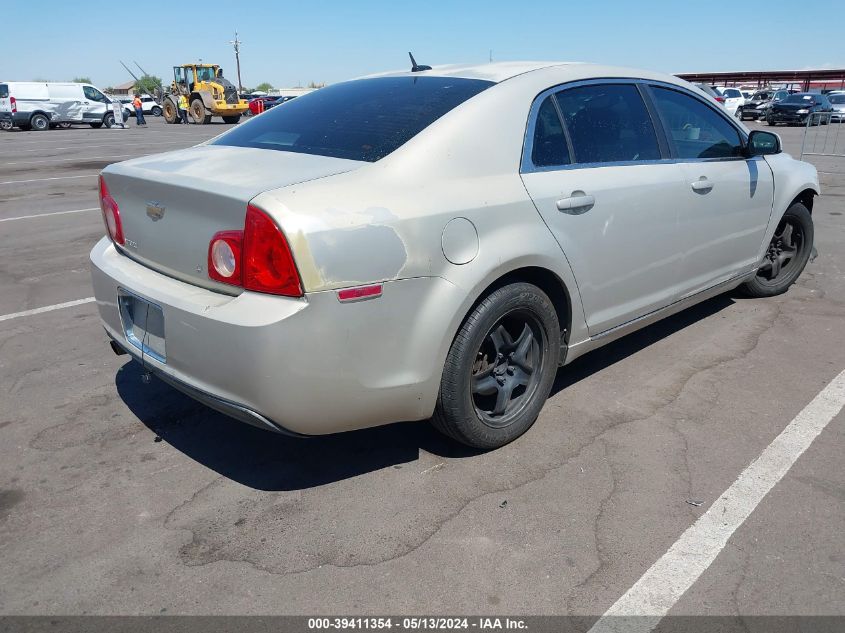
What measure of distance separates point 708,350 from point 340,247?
2.91 meters

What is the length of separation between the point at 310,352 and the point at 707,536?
1615 millimetres

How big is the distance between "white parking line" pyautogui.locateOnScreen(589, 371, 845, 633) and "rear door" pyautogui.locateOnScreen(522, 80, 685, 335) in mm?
963

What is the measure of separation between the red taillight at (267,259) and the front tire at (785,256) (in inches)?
163

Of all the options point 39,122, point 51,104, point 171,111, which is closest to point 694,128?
point 39,122

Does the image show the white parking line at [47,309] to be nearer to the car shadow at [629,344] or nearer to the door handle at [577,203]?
the car shadow at [629,344]

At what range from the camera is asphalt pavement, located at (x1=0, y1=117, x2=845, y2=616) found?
2.28 meters

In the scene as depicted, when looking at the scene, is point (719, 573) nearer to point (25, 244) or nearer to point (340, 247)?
point (340, 247)

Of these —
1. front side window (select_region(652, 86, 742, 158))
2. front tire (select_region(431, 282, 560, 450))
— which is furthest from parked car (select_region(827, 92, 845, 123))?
front tire (select_region(431, 282, 560, 450))

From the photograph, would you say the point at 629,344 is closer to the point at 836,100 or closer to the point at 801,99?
the point at 801,99

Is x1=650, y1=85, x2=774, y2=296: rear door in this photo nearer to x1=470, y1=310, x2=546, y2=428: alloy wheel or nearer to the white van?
x1=470, y1=310, x2=546, y2=428: alloy wheel

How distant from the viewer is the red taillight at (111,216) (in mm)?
3148

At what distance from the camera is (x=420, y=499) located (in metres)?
2.79

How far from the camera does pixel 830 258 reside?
6555 mm

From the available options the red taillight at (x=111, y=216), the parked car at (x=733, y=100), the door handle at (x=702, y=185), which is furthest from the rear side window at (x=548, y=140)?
the parked car at (x=733, y=100)
